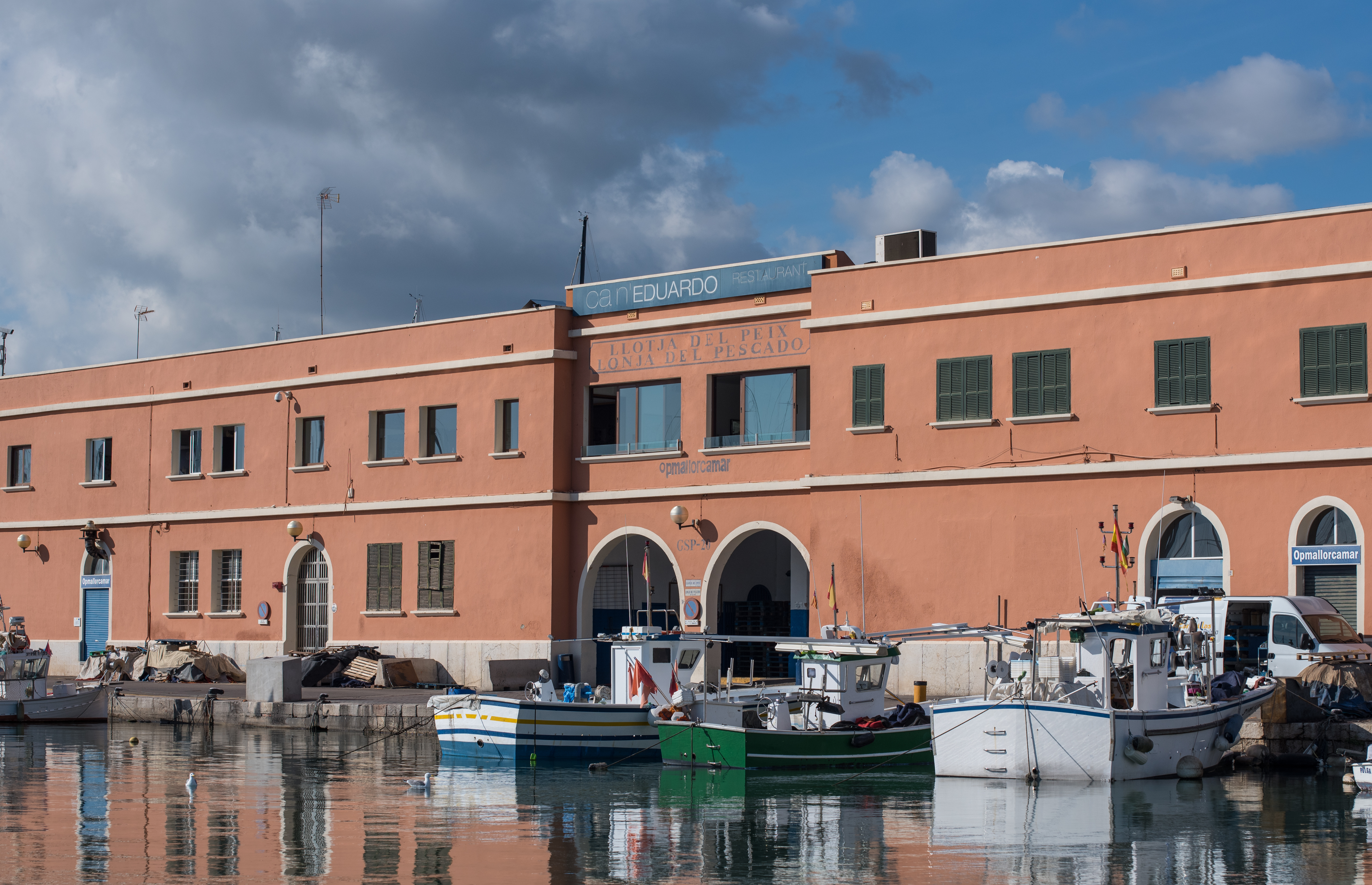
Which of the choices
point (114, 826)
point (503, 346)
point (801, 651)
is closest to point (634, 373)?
point (503, 346)

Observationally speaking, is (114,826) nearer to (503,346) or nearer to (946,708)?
(946,708)

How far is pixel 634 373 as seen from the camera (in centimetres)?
3616

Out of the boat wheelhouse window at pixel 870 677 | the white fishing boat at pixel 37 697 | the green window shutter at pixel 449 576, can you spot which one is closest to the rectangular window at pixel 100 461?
the white fishing boat at pixel 37 697

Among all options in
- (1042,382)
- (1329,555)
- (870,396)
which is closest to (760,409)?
(870,396)

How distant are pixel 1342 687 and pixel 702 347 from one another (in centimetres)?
1532

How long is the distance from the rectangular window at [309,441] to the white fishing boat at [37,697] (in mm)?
7573

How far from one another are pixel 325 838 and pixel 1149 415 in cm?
1715

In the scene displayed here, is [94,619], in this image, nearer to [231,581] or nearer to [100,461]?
[100,461]

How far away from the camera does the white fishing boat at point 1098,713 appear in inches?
903

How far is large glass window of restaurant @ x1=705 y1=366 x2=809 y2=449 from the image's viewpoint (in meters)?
34.2

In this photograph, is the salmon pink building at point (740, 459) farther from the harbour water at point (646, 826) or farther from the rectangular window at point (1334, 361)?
the harbour water at point (646, 826)

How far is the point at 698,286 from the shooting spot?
3516cm

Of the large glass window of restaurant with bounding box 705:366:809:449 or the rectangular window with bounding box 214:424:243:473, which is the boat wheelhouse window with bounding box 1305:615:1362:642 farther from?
the rectangular window with bounding box 214:424:243:473

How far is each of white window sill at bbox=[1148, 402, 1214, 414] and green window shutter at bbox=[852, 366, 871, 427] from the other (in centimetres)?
581
